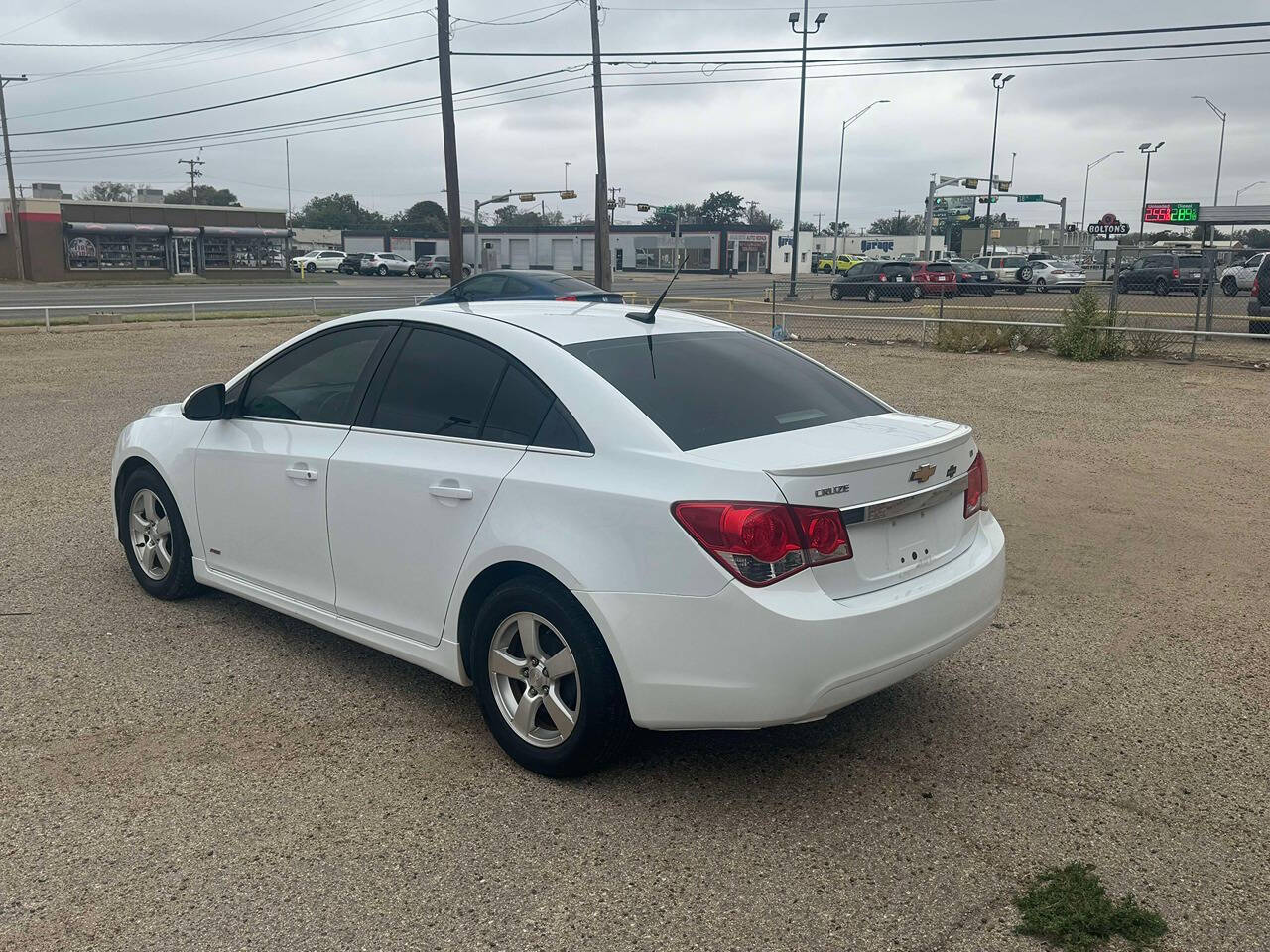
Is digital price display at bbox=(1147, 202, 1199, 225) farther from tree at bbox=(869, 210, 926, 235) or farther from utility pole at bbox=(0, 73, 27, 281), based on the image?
tree at bbox=(869, 210, 926, 235)

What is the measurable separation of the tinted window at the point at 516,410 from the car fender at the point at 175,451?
188 cm

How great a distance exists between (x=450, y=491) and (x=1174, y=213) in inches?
1531

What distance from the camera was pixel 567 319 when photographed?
14.6 feet

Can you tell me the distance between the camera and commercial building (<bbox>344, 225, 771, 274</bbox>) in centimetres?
8538

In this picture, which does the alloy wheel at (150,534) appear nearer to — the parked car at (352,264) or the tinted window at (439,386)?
the tinted window at (439,386)

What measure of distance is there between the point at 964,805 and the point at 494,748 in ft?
5.49

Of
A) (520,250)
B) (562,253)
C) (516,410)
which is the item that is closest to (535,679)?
(516,410)

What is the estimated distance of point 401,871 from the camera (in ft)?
10.7

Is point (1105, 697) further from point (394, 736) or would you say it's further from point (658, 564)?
point (394, 736)

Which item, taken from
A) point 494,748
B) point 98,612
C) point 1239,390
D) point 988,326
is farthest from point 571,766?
point 988,326

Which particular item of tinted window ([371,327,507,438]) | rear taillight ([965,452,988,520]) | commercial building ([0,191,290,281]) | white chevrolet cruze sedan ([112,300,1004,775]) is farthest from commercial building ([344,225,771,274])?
rear taillight ([965,452,988,520])

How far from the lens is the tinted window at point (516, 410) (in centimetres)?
392

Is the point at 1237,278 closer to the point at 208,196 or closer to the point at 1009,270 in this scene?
the point at 1009,270

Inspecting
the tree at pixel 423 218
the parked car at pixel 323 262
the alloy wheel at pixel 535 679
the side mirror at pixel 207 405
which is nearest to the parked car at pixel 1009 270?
the side mirror at pixel 207 405
